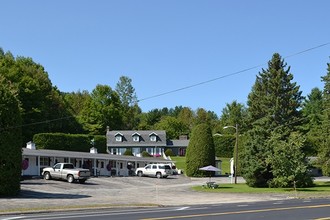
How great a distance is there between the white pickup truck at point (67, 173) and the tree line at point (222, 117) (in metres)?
7.99

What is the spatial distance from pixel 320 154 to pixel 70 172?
28262 millimetres

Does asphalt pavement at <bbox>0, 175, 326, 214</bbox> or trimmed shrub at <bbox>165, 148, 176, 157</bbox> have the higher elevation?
trimmed shrub at <bbox>165, 148, 176, 157</bbox>

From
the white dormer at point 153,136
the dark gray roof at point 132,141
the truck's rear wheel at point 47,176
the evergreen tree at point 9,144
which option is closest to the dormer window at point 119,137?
the dark gray roof at point 132,141

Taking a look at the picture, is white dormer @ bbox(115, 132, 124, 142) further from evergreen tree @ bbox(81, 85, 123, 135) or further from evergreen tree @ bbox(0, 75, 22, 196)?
evergreen tree @ bbox(0, 75, 22, 196)

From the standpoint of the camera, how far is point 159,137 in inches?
4240

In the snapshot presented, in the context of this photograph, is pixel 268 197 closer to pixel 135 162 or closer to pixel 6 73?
pixel 135 162

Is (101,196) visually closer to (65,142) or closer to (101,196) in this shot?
(101,196)

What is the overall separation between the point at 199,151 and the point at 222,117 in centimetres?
6506

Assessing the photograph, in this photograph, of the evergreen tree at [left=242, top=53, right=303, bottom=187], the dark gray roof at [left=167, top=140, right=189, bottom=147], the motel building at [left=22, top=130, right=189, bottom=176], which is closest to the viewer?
the motel building at [left=22, top=130, right=189, bottom=176]

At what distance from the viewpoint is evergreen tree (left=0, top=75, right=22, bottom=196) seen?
93.6 ft

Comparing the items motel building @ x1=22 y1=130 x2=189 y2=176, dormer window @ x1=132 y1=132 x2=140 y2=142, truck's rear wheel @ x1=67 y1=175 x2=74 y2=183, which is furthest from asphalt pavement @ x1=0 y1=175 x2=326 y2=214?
dormer window @ x1=132 y1=132 x2=140 y2=142

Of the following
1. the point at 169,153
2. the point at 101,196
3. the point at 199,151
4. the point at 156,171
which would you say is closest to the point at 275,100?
the point at 199,151

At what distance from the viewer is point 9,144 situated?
94.8ft

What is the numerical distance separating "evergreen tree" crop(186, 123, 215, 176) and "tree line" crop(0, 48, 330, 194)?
139cm
